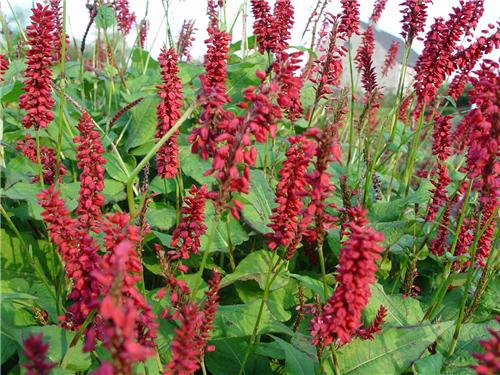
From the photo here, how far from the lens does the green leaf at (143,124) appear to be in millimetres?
3812

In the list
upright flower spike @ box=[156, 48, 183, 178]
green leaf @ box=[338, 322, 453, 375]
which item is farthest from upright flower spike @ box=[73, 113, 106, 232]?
green leaf @ box=[338, 322, 453, 375]

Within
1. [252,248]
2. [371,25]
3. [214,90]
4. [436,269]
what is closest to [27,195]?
[252,248]

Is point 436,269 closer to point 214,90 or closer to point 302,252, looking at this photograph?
point 302,252

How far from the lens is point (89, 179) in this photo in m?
2.10

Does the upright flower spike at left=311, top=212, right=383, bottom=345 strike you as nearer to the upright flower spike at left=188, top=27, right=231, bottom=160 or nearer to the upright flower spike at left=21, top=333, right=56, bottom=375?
the upright flower spike at left=188, top=27, right=231, bottom=160

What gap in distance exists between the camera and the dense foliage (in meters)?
1.56

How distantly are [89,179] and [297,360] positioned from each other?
3.84 feet

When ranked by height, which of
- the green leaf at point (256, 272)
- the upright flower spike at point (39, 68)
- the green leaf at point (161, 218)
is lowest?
the green leaf at point (256, 272)

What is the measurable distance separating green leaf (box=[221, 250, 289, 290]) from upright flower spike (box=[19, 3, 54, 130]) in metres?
1.29

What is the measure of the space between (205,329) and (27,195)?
1.47m

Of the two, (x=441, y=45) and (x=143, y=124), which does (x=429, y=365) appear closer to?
(x=441, y=45)

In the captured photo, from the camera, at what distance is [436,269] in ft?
11.7

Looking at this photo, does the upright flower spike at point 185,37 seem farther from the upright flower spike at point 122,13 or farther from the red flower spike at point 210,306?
the red flower spike at point 210,306

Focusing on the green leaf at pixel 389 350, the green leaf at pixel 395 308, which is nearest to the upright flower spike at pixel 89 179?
the green leaf at pixel 389 350
